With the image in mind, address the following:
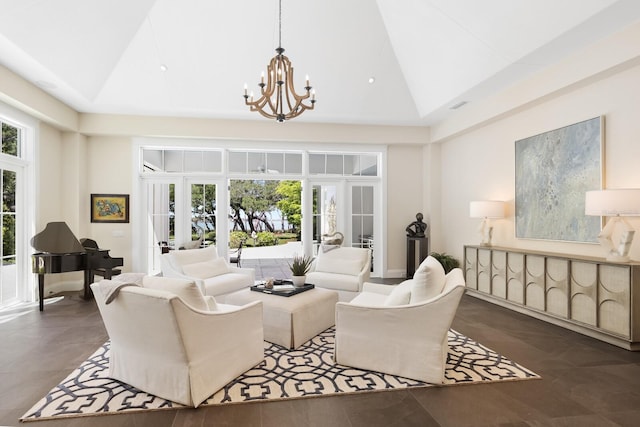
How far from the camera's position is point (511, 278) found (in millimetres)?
4934

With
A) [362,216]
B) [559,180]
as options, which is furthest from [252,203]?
[559,180]

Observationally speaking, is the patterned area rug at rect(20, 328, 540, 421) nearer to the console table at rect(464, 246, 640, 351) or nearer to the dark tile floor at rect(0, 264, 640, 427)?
the dark tile floor at rect(0, 264, 640, 427)

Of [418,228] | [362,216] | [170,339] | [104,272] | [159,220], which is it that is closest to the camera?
[170,339]

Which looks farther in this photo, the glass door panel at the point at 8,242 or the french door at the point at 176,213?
the french door at the point at 176,213

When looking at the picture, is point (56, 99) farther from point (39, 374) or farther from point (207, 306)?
point (207, 306)

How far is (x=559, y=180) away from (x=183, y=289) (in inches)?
180

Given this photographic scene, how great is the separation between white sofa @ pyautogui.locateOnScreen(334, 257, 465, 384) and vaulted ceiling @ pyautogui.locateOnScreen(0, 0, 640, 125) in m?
2.82

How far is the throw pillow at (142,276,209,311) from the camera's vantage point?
8.38ft

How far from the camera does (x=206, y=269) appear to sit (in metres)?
5.12

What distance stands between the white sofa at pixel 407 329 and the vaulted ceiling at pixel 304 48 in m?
2.82

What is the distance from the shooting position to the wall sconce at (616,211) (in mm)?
3377

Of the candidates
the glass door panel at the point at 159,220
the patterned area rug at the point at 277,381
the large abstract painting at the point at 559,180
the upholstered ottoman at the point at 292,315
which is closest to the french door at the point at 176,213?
the glass door panel at the point at 159,220

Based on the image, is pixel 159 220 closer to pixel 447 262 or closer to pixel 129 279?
pixel 129 279

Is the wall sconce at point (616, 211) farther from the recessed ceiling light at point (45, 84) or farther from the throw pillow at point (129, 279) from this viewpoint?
the recessed ceiling light at point (45, 84)
